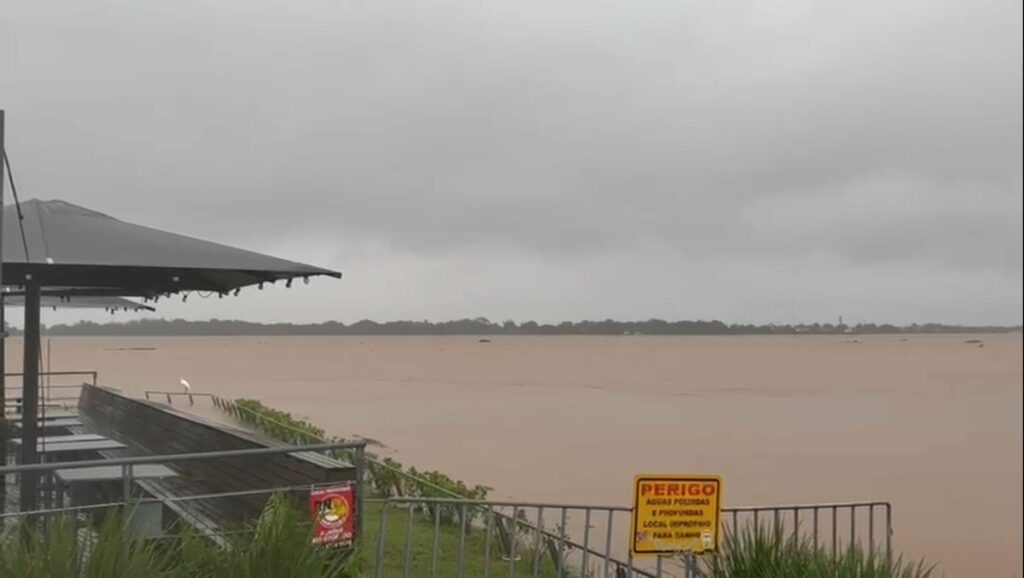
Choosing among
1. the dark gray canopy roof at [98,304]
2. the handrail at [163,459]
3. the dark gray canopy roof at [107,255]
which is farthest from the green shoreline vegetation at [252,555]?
the dark gray canopy roof at [98,304]

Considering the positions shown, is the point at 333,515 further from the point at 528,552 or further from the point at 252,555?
the point at 528,552

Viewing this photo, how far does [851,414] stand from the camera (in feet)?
109

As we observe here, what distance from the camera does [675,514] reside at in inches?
183

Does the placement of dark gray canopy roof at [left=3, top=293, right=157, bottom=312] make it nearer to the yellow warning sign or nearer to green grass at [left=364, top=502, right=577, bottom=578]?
green grass at [left=364, top=502, right=577, bottom=578]

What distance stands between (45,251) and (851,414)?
31.0 meters

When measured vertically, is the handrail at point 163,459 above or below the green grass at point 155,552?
above

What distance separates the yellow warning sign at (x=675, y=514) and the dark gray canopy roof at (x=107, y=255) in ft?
8.37

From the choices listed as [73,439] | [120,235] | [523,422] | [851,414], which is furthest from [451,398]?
[120,235]

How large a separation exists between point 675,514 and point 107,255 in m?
3.25

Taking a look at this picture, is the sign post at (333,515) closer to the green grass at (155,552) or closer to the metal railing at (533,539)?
the metal railing at (533,539)

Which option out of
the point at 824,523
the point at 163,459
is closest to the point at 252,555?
the point at 163,459

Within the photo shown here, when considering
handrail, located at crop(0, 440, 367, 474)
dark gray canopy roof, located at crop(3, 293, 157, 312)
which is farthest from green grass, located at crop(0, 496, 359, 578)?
dark gray canopy roof, located at crop(3, 293, 157, 312)

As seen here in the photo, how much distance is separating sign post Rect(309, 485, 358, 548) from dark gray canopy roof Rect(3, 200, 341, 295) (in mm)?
1433

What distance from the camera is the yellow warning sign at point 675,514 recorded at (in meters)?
4.56
